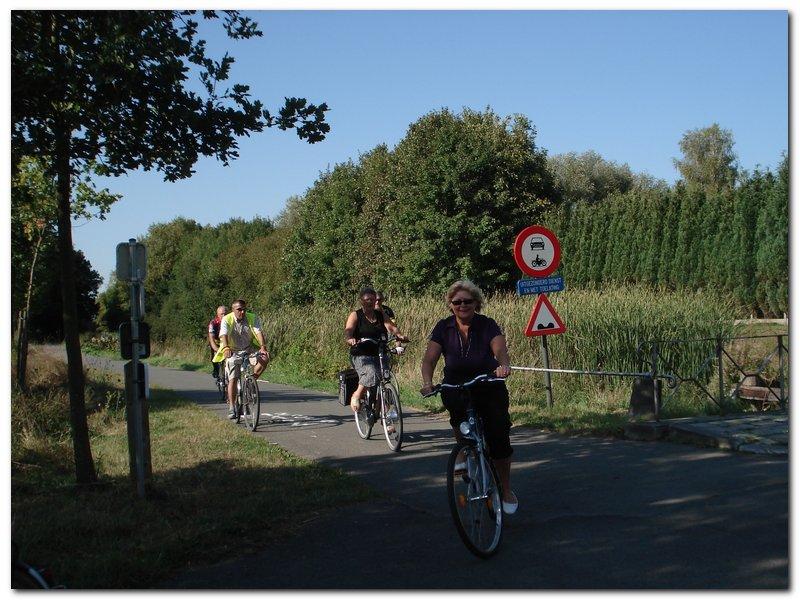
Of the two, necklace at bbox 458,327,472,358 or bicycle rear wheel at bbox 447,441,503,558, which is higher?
necklace at bbox 458,327,472,358

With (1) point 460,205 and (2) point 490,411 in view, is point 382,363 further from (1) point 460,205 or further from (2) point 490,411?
(1) point 460,205

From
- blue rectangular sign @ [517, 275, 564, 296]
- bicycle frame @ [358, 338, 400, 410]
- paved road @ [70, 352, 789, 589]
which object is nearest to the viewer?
paved road @ [70, 352, 789, 589]

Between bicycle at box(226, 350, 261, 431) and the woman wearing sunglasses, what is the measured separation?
6.25 metres

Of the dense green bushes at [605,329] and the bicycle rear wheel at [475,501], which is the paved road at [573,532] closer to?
the bicycle rear wheel at [475,501]

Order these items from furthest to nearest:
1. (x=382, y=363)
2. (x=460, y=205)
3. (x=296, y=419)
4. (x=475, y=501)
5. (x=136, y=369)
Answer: (x=460, y=205), (x=296, y=419), (x=382, y=363), (x=136, y=369), (x=475, y=501)

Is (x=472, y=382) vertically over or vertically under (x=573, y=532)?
over

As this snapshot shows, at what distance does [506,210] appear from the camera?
34.3 m

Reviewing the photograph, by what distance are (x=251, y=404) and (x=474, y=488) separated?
7.17 metres

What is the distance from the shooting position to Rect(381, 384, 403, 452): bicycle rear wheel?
987 cm

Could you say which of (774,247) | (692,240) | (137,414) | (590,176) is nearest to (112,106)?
(137,414)

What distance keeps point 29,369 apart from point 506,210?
68.0ft

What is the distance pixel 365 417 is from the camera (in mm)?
11000

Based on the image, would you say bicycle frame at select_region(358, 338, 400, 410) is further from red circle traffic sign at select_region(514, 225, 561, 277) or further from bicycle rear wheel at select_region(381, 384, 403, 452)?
red circle traffic sign at select_region(514, 225, 561, 277)

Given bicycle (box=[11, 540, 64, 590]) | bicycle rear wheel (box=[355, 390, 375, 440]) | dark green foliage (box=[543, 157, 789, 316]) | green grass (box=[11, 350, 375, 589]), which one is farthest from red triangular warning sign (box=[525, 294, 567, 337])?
dark green foliage (box=[543, 157, 789, 316])
